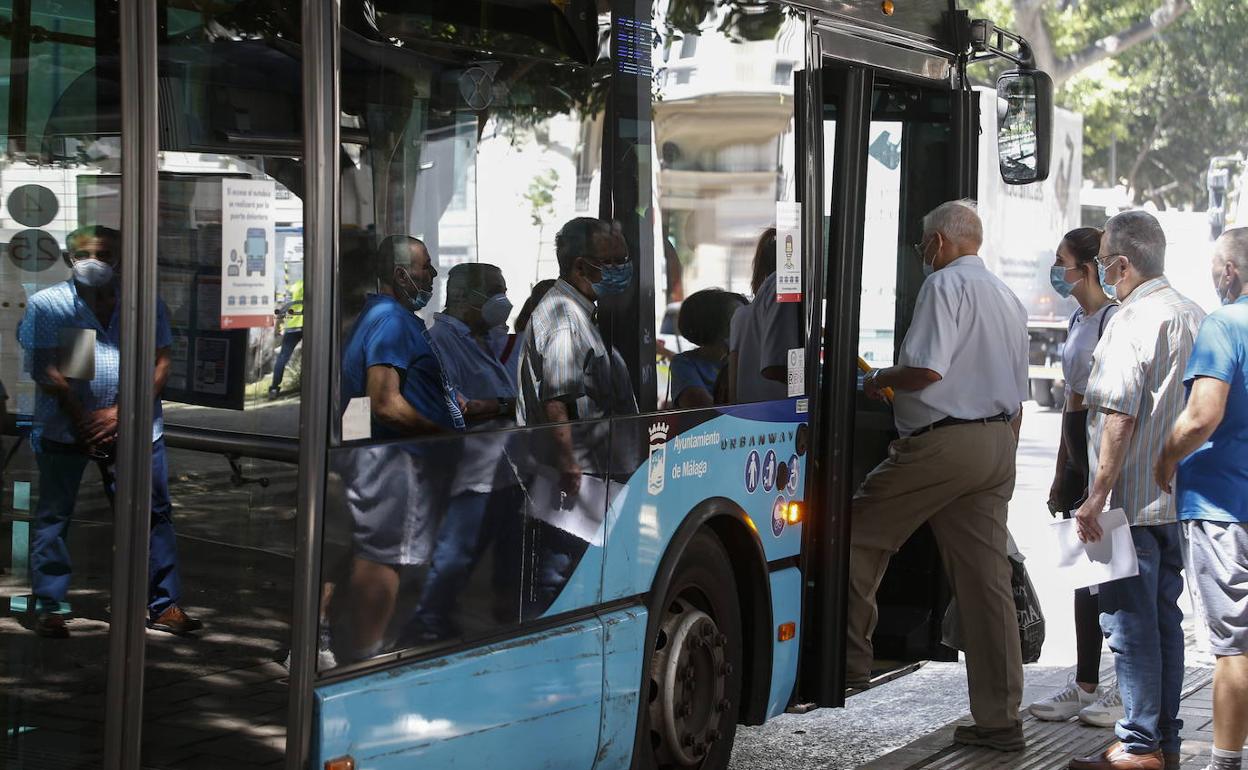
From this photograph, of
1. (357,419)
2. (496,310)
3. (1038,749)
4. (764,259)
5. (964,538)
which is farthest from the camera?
(1038,749)

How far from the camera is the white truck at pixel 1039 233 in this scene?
985 inches

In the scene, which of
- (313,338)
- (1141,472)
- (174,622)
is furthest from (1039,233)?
(174,622)

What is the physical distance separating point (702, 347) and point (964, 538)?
1712mm

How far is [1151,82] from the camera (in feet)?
138

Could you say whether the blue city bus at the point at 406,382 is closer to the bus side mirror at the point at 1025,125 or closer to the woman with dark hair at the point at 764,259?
the woman with dark hair at the point at 764,259

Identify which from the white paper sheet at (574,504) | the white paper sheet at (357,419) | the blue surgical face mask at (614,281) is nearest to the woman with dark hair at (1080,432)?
the blue surgical face mask at (614,281)

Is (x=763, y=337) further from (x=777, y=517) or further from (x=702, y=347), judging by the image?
(x=777, y=517)

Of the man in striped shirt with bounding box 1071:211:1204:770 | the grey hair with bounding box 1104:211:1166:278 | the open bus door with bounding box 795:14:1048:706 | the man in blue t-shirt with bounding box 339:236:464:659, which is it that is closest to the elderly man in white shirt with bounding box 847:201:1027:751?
the open bus door with bounding box 795:14:1048:706

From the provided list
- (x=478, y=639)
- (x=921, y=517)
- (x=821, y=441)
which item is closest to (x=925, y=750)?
(x=921, y=517)

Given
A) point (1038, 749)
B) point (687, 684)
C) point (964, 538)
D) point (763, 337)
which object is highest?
point (763, 337)

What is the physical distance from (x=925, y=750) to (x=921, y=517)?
0.91 meters

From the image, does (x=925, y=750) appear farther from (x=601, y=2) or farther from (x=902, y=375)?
(x=601, y=2)

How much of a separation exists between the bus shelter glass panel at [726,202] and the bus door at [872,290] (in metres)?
0.33

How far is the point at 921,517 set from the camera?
6379 mm
